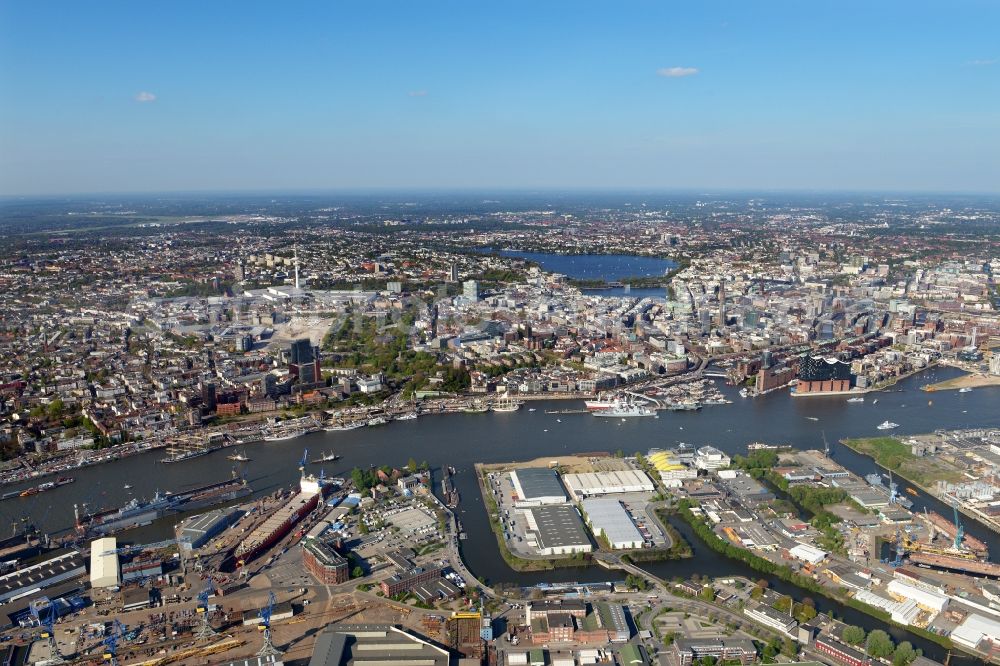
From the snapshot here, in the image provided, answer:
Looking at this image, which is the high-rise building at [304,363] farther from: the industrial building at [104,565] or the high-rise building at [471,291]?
the high-rise building at [471,291]

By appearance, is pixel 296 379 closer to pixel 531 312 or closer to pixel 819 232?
pixel 531 312

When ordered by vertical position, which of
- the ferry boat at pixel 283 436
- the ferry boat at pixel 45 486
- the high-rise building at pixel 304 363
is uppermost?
the high-rise building at pixel 304 363

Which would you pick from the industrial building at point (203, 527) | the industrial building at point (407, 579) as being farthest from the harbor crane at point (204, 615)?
the industrial building at point (407, 579)

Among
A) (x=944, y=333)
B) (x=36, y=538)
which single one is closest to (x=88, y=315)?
(x=36, y=538)

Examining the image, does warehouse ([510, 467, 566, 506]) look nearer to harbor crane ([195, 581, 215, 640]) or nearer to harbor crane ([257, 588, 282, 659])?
harbor crane ([257, 588, 282, 659])

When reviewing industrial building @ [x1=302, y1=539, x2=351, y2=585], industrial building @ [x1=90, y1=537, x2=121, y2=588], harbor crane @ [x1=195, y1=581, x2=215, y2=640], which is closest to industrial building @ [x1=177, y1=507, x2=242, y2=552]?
industrial building @ [x1=90, y1=537, x2=121, y2=588]
